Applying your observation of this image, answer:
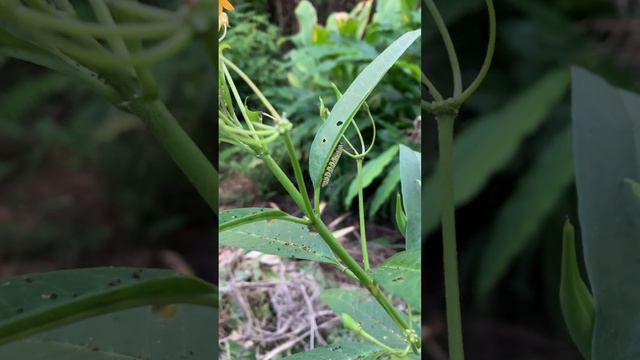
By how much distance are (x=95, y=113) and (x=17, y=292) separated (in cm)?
42

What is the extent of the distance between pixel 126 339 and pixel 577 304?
0.80 feet

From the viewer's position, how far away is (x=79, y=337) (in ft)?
1.11

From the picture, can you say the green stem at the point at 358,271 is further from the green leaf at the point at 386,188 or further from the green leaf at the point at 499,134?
the green leaf at the point at 499,134

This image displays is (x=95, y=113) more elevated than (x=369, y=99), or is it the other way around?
(x=95, y=113)

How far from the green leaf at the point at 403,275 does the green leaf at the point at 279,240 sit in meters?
0.03


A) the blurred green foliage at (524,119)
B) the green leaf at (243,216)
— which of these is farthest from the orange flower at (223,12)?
the blurred green foliage at (524,119)

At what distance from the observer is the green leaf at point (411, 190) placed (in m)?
0.42

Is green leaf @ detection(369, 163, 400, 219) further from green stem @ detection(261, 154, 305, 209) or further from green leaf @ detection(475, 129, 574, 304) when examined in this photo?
green leaf @ detection(475, 129, 574, 304)

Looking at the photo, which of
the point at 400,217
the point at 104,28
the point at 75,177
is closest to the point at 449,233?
the point at 400,217

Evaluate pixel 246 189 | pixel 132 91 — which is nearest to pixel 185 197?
pixel 246 189

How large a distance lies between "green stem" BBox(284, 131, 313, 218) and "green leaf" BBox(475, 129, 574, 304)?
0.89ft

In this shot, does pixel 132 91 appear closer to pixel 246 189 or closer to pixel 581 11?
pixel 246 189

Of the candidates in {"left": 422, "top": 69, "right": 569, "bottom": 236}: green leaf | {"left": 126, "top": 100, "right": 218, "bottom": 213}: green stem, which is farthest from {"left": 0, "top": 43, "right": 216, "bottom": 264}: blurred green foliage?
{"left": 126, "top": 100, "right": 218, "bottom": 213}: green stem

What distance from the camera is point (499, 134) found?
572mm
